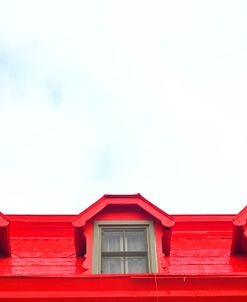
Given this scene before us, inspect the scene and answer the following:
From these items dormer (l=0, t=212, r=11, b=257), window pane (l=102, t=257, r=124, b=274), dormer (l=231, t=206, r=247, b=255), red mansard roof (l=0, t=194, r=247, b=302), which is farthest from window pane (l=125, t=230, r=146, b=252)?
dormer (l=0, t=212, r=11, b=257)

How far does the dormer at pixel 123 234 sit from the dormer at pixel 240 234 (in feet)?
4.34

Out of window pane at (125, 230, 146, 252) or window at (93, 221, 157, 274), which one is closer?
window at (93, 221, 157, 274)

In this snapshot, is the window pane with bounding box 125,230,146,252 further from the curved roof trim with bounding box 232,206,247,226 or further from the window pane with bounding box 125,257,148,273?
the curved roof trim with bounding box 232,206,247,226

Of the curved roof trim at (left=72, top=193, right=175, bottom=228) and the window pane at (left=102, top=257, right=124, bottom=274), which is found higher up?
the curved roof trim at (left=72, top=193, right=175, bottom=228)

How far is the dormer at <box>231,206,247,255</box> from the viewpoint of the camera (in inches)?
464

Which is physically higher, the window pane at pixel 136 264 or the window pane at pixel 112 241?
the window pane at pixel 112 241

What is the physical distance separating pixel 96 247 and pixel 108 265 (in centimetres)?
47

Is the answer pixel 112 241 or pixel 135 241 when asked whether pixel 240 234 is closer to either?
pixel 135 241

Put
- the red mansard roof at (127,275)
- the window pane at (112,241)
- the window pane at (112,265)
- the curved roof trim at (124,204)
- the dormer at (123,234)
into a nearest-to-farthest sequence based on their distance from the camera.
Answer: the red mansard roof at (127,275)
the window pane at (112,265)
the dormer at (123,234)
the window pane at (112,241)
the curved roof trim at (124,204)

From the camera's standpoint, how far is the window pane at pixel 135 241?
38.5 ft

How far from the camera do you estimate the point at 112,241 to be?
11.9 m

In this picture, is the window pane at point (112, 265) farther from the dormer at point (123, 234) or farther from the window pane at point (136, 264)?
the window pane at point (136, 264)

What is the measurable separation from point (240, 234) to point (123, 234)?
2403 mm

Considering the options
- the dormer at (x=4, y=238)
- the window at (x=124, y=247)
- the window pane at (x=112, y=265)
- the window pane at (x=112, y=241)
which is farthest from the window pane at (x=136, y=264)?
the dormer at (x=4, y=238)
